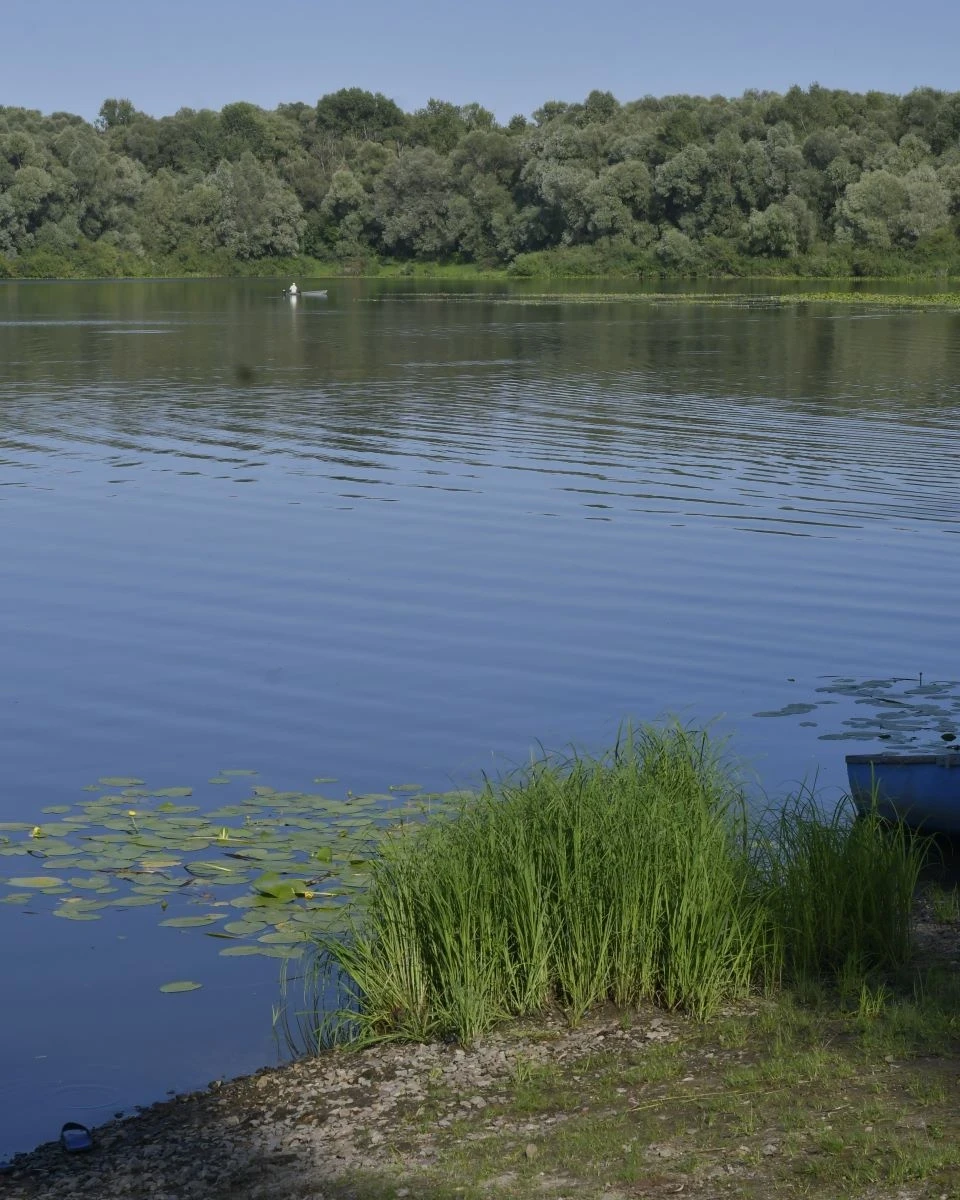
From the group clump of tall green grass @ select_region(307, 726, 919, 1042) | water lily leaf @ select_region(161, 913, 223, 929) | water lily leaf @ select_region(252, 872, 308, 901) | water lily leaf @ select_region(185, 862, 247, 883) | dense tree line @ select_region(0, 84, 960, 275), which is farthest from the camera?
dense tree line @ select_region(0, 84, 960, 275)

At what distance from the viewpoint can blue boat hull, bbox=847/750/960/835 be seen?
9430 mm

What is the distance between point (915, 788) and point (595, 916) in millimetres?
2897

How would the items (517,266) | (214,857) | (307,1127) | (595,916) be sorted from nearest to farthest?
1. (307,1127)
2. (595,916)
3. (214,857)
4. (517,266)

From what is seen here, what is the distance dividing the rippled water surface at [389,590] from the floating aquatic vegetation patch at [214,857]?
214mm

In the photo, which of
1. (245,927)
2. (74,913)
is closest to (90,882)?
(74,913)

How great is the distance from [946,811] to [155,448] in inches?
874

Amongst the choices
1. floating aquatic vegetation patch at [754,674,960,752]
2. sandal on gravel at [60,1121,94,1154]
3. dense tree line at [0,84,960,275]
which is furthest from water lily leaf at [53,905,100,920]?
dense tree line at [0,84,960,275]

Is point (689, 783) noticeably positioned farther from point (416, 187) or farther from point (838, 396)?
point (416, 187)

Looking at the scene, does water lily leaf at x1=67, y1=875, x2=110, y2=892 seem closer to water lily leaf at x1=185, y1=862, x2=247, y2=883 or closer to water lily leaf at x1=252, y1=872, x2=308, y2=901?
water lily leaf at x1=185, y1=862, x2=247, y2=883

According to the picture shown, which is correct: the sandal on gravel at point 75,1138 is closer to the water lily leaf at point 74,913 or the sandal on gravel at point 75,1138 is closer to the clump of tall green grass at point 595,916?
the clump of tall green grass at point 595,916

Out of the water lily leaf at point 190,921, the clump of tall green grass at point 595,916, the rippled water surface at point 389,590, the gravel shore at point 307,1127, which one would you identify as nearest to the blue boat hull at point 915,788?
the rippled water surface at point 389,590

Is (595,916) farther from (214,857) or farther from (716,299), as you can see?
(716,299)

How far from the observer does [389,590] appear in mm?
17844

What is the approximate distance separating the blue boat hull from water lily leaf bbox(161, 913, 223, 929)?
3818mm
